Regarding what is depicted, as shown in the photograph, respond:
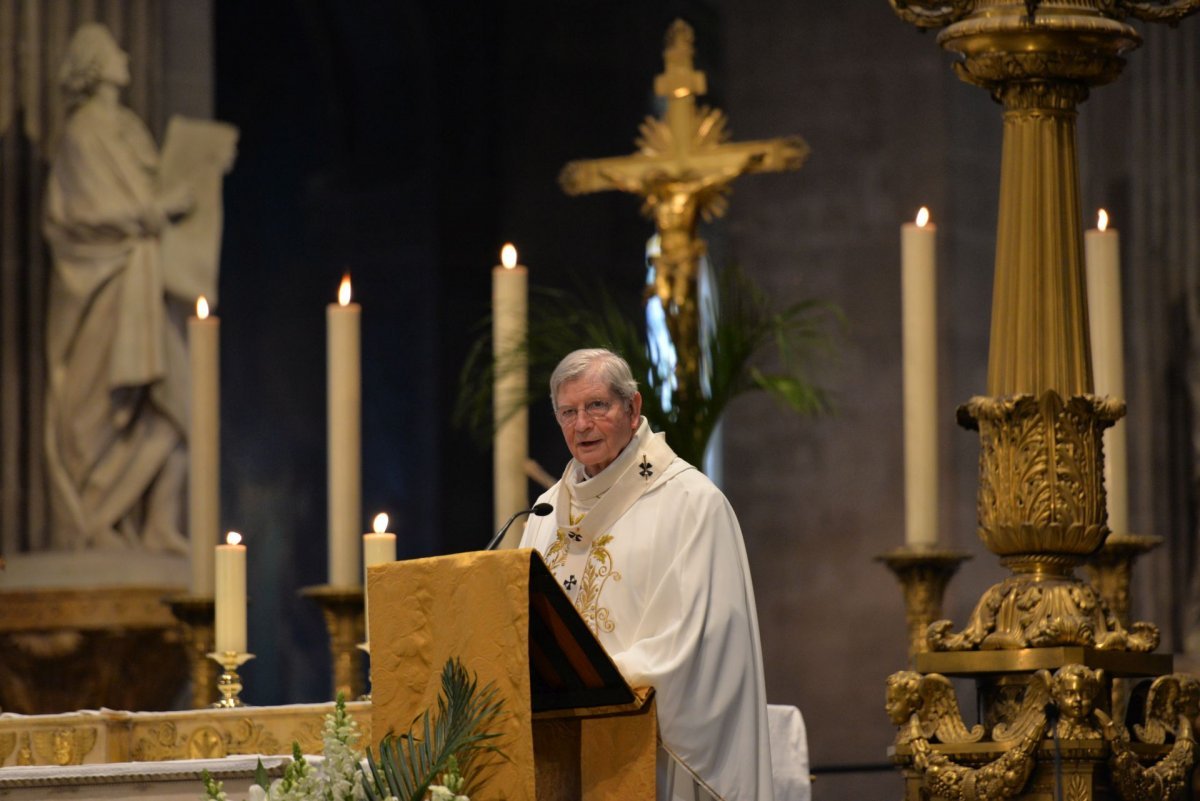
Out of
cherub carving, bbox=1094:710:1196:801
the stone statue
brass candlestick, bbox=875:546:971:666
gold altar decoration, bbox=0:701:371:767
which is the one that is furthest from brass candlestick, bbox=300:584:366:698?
the stone statue

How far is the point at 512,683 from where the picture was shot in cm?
400

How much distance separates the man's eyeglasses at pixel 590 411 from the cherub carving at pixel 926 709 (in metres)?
0.82

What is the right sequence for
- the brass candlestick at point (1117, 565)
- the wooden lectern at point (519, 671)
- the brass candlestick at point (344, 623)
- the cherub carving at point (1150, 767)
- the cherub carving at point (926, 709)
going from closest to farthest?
the wooden lectern at point (519, 671) → the cherub carving at point (1150, 767) → the cherub carving at point (926, 709) → the brass candlestick at point (1117, 565) → the brass candlestick at point (344, 623)

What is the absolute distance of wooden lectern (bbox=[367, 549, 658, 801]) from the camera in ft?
A: 13.1

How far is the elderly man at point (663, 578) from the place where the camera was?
4.31 meters

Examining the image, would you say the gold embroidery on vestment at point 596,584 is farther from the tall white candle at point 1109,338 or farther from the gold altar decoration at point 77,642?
the gold altar decoration at point 77,642

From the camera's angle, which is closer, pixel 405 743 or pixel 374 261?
pixel 405 743

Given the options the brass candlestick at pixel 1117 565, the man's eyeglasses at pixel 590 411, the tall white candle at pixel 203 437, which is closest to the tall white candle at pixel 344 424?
the tall white candle at pixel 203 437

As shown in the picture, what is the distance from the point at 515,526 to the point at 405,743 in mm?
1757

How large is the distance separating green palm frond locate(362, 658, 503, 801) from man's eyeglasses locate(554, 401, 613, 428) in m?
0.63

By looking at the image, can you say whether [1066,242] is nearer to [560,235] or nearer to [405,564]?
[405,564]

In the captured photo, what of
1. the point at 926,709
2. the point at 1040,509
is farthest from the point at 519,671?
the point at 1040,509

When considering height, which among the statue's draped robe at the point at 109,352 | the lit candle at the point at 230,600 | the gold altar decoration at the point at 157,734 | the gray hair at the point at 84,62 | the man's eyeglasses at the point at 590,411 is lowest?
the gold altar decoration at the point at 157,734

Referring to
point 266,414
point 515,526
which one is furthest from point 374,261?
point 515,526
